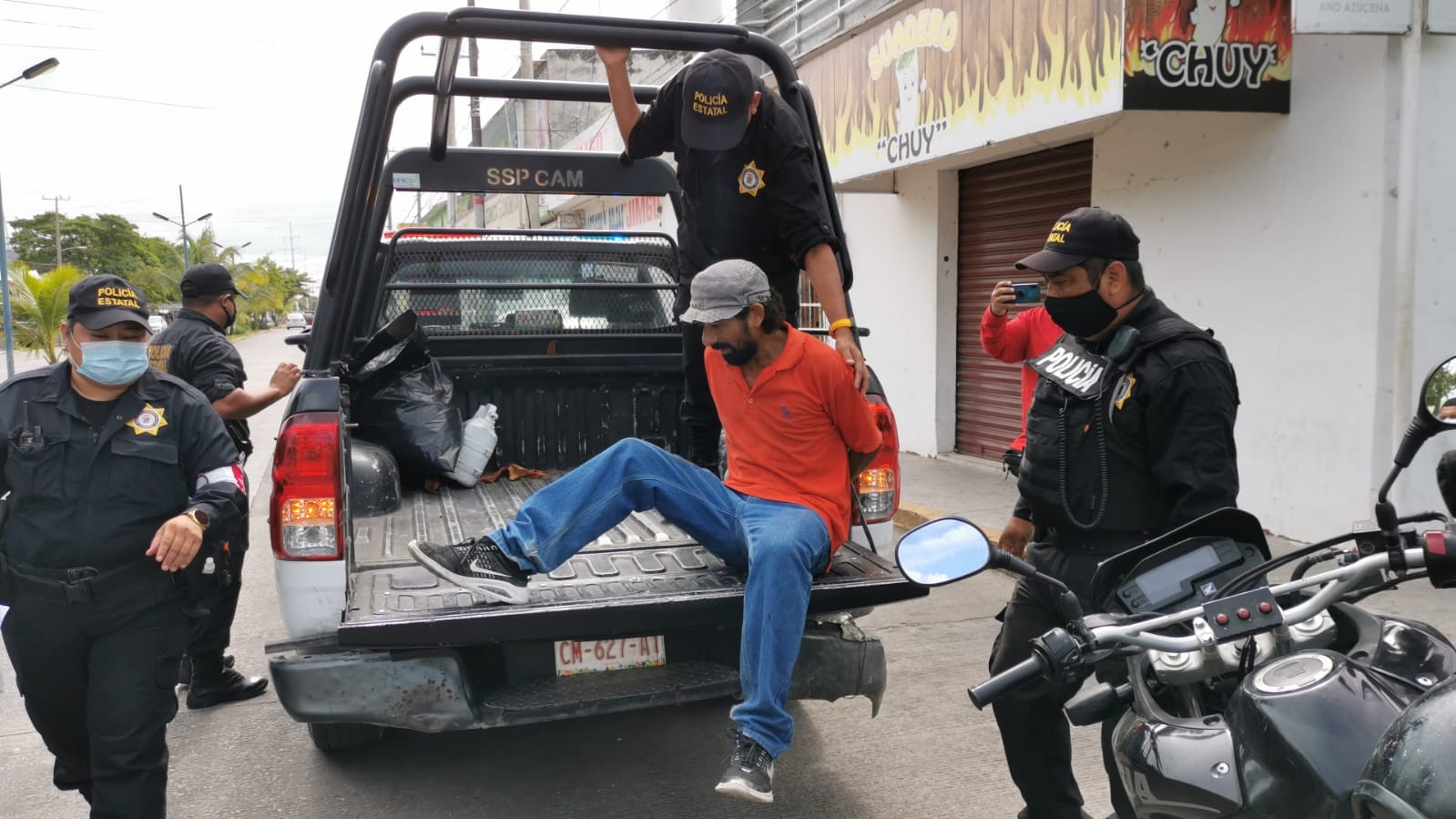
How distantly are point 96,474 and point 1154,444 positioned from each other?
2735 millimetres

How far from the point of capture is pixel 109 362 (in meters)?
3.01

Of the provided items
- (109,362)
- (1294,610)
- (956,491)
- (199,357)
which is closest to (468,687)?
(109,362)

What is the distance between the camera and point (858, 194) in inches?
460

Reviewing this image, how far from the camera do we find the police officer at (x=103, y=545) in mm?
2928

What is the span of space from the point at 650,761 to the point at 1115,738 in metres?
Answer: 2.35

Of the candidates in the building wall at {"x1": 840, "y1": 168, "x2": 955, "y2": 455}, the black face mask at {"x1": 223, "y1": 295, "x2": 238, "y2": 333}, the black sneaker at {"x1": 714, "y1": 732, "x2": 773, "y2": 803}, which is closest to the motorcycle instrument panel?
the black sneaker at {"x1": 714, "y1": 732, "x2": 773, "y2": 803}

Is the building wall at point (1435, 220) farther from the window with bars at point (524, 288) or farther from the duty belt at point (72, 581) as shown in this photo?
A: the duty belt at point (72, 581)

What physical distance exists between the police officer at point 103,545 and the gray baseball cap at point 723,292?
145 cm

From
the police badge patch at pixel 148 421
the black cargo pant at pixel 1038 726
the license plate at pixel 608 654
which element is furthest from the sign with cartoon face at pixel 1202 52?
the police badge patch at pixel 148 421

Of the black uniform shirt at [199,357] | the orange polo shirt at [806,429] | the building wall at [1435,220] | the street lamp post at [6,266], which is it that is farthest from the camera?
the street lamp post at [6,266]

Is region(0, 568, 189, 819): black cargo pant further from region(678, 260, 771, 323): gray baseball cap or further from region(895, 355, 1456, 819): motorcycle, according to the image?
region(895, 355, 1456, 819): motorcycle

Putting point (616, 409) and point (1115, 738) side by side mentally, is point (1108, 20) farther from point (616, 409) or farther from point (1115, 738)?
point (1115, 738)

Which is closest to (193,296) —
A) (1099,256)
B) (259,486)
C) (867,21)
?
(1099,256)

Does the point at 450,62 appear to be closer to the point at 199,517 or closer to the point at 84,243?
the point at 199,517
